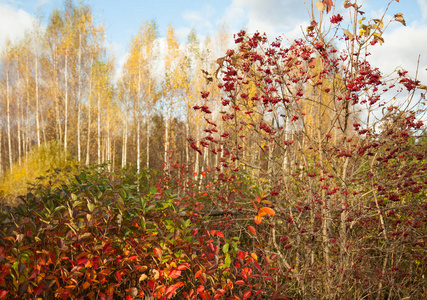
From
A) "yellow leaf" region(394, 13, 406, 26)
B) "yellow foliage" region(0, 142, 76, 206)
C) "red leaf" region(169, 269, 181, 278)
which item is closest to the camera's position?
"red leaf" region(169, 269, 181, 278)

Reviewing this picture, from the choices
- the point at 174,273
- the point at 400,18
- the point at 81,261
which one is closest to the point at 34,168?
the point at 81,261

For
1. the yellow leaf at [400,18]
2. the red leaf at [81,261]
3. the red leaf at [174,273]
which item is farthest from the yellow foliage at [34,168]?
the yellow leaf at [400,18]

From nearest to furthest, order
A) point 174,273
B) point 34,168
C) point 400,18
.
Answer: point 174,273, point 400,18, point 34,168

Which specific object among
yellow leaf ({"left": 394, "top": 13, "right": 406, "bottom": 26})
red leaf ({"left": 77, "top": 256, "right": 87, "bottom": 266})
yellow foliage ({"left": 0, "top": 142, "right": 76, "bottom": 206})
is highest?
yellow leaf ({"left": 394, "top": 13, "right": 406, "bottom": 26})

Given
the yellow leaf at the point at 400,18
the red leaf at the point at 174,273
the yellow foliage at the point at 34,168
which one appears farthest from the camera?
the yellow foliage at the point at 34,168

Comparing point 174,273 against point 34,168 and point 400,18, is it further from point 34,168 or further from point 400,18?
point 34,168

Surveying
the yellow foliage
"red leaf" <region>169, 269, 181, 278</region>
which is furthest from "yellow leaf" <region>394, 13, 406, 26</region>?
the yellow foliage

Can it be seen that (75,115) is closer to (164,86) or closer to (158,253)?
(164,86)

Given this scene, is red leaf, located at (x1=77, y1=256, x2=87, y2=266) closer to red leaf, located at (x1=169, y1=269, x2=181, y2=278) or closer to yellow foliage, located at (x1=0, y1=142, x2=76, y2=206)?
red leaf, located at (x1=169, y1=269, x2=181, y2=278)

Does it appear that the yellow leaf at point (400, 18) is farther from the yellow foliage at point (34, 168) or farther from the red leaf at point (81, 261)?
the yellow foliage at point (34, 168)

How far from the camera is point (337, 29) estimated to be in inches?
117

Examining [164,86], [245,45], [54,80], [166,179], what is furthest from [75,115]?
[245,45]

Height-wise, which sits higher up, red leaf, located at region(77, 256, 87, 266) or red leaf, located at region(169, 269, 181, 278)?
red leaf, located at region(77, 256, 87, 266)

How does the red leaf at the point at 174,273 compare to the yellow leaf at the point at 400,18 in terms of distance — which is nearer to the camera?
the red leaf at the point at 174,273
